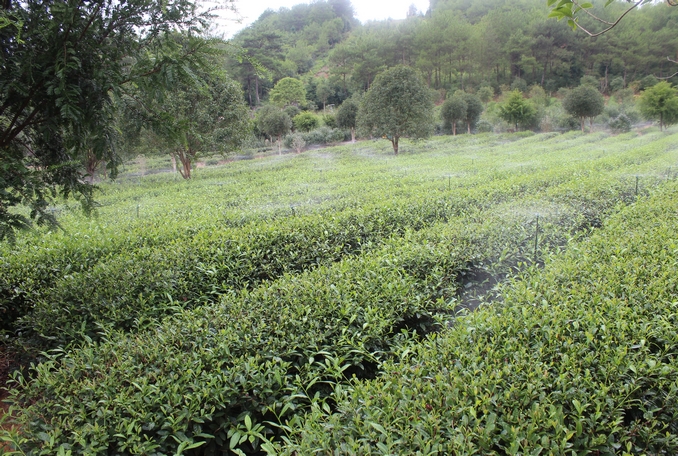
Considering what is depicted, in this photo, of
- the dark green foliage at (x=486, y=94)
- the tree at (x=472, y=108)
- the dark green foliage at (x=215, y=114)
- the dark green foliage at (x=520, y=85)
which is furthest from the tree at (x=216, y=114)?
the dark green foliage at (x=486, y=94)

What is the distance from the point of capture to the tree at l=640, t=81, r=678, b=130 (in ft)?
55.3

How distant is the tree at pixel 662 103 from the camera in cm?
1686

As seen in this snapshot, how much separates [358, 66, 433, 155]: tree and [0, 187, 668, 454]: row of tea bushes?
61.1 feet

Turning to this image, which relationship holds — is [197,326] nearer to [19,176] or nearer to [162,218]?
[19,176]

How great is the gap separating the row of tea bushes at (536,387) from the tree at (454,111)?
1150 inches

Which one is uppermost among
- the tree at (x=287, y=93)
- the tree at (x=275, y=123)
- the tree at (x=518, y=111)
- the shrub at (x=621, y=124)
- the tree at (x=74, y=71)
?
the tree at (x=287, y=93)

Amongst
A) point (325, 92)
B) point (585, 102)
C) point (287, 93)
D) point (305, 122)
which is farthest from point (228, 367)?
point (325, 92)

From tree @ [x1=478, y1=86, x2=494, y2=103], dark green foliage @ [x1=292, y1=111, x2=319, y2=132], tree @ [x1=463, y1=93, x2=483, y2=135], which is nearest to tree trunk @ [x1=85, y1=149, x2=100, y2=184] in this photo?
dark green foliage @ [x1=292, y1=111, x2=319, y2=132]

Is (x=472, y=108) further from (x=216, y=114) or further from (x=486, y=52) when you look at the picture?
(x=216, y=114)

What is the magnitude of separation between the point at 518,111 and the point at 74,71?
2973 centimetres

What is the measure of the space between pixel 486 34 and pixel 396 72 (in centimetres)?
2041

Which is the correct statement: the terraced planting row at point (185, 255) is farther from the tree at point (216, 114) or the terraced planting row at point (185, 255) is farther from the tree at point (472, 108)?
the tree at point (472, 108)

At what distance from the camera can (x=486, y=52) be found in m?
37.9

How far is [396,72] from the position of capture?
21.8m
